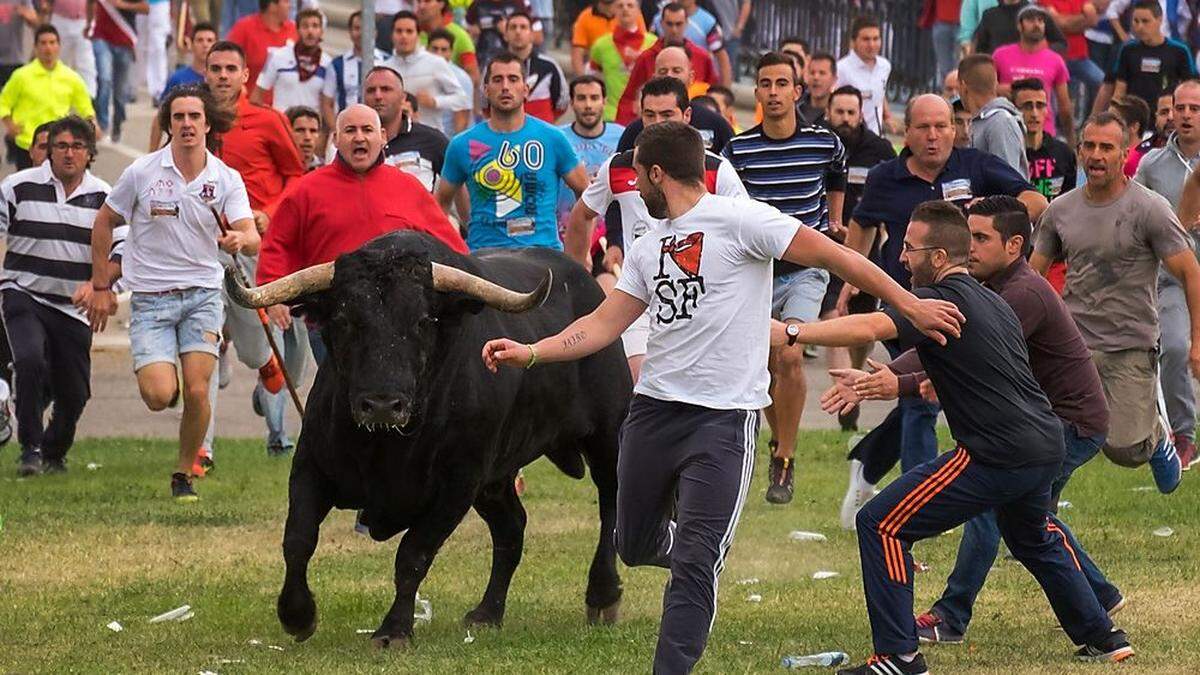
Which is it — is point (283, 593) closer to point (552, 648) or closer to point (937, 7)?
point (552, 648)

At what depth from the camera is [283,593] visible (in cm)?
863

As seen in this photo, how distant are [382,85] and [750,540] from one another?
379cm

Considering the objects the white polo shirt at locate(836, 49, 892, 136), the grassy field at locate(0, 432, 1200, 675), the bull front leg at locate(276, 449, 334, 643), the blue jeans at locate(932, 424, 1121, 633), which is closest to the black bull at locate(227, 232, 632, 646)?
the bull front leg at locate(276, 449, 334, 643)

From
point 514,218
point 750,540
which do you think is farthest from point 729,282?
point 514,218

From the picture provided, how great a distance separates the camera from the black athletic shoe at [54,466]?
13695mm

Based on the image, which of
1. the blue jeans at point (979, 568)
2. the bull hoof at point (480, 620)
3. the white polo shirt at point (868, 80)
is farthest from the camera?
the white polo shirt at point (868, 80)

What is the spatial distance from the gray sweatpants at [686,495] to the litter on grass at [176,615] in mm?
2404

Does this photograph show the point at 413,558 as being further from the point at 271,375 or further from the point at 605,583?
the point at 271,375

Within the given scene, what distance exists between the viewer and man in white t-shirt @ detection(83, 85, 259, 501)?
1216 centimetres

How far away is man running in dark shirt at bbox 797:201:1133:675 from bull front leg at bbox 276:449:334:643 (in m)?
2.14

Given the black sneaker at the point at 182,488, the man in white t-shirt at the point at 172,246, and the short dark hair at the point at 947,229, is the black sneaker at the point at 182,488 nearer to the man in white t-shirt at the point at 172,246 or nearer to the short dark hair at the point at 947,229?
the man in white t-shirt at the point at 172,246

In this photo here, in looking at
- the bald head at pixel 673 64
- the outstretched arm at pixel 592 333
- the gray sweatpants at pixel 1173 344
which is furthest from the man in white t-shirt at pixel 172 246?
the gray sweatpants at pixel 1173 344

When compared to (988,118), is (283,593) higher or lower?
lower

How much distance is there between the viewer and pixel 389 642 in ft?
28.2
